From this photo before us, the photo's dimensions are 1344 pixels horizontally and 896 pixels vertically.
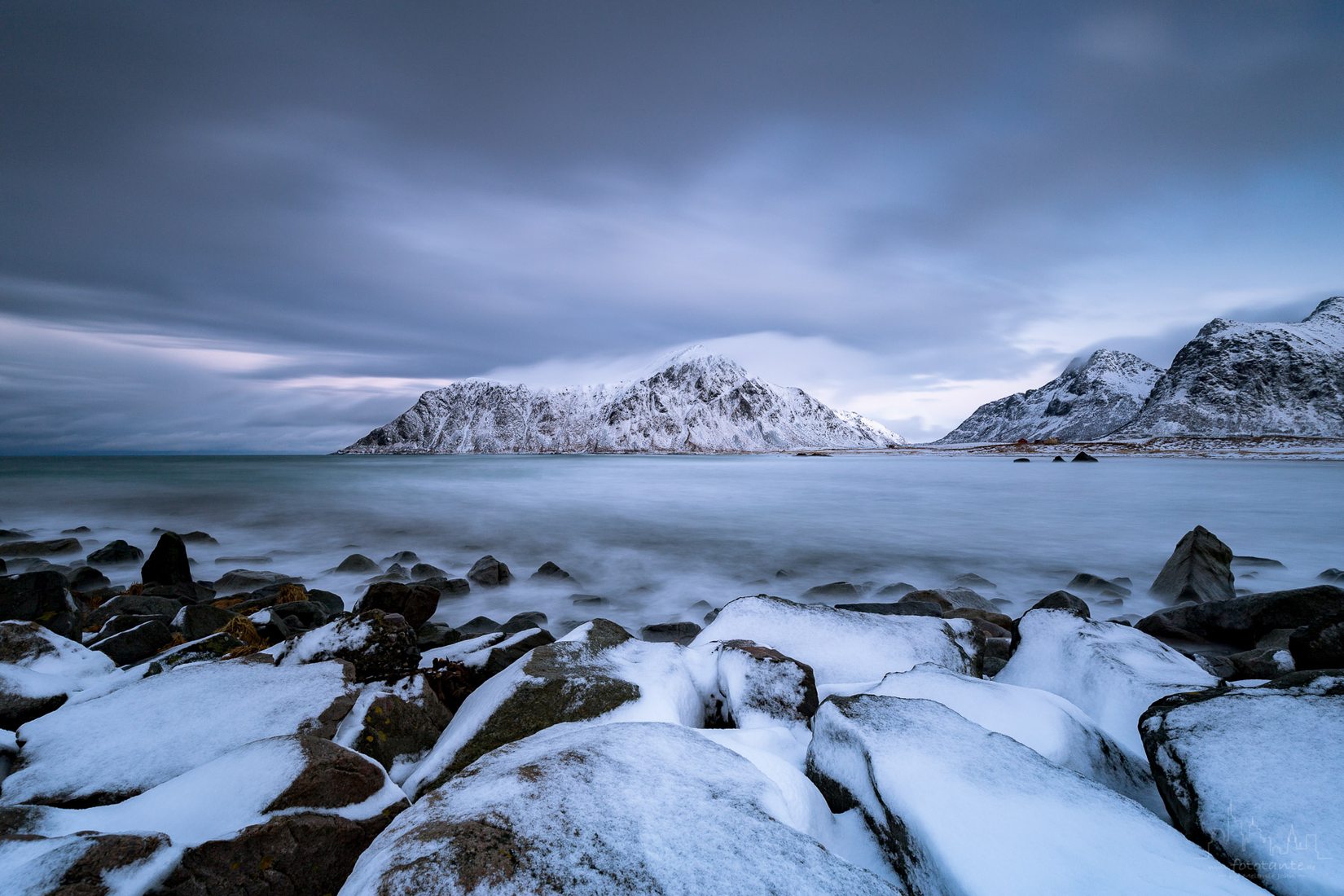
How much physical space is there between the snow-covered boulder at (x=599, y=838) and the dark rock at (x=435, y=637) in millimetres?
4096

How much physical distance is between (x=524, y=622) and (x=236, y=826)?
5143 millimetres

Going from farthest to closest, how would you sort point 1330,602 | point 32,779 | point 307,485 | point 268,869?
point 307,485
point 1330,602
point 32,779
point 268,869

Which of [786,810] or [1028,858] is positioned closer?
[1028,858]

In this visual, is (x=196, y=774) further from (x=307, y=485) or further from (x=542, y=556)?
(x=307, y=485)

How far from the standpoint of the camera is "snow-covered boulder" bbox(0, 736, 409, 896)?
1.87m

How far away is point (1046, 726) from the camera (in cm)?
288

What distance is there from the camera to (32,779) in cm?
258

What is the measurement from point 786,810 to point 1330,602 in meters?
6.95

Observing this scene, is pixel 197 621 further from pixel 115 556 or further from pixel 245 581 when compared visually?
pixel 115 556

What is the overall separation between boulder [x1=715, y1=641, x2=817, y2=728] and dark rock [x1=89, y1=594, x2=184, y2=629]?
272 inches

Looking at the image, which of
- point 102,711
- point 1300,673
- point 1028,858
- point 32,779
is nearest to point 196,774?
point 32,779

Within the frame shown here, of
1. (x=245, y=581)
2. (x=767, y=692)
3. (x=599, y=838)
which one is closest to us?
(x=599, y=838)

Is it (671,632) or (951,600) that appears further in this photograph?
(951,600)

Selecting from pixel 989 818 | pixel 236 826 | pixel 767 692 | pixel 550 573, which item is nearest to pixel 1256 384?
pixel 550 573
